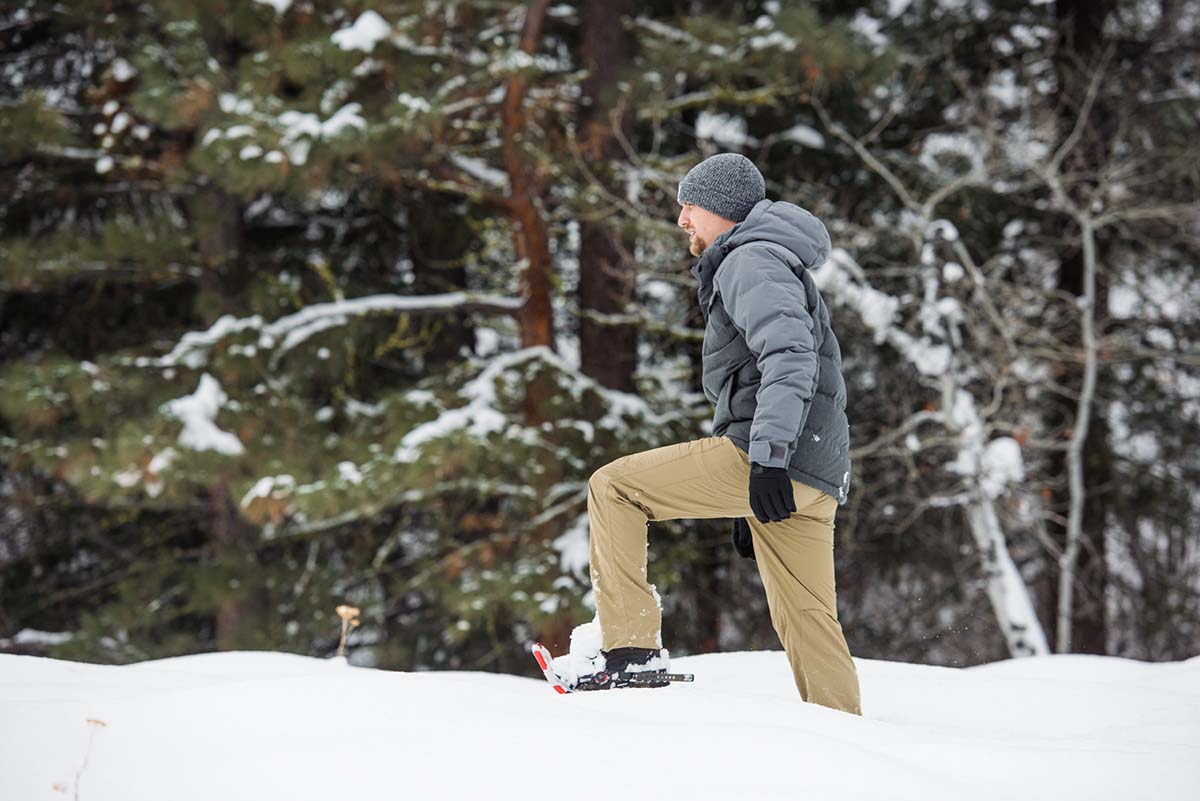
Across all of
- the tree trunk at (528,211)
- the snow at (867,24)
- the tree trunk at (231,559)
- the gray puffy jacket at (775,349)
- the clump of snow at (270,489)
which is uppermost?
the snow at (867,24)

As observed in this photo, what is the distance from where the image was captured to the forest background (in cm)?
795

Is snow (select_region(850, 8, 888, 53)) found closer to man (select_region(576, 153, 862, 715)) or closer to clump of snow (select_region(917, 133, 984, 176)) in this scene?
clump of snow (select_region(917, 133, 984, 176))

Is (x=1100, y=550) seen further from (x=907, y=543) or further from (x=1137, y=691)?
(x=1137, y=691)

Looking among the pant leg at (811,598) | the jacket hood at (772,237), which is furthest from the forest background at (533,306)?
the jacket hood at (772,237)

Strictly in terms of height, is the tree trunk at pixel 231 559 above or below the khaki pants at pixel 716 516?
below

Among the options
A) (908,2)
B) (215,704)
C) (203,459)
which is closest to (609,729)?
(215,704)

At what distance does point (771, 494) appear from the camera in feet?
9.23

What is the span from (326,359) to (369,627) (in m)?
2.93

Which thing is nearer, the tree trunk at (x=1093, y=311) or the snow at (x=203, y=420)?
the snow at (x=203, y=420)

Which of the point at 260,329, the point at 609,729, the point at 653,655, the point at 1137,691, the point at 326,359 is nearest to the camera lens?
the point at 609,729

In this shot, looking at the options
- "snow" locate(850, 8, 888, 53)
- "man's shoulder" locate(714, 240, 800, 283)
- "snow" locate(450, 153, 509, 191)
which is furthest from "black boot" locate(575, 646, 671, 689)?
"snow" locate(850, 8, 888, 53)

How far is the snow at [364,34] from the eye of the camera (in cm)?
777

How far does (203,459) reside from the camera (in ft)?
26.1

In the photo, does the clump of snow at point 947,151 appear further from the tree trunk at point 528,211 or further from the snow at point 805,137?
the tree trunk at point 528,211
